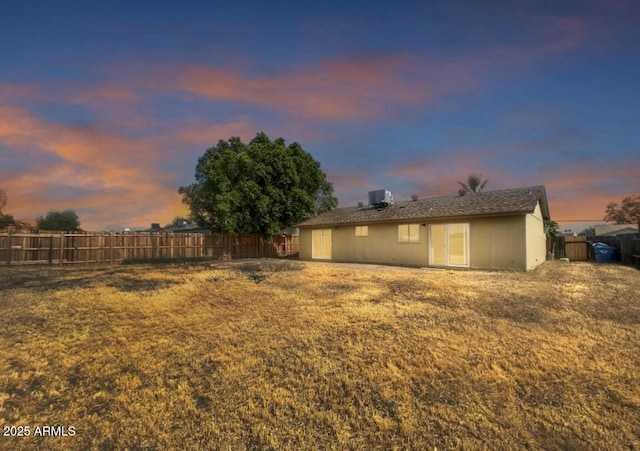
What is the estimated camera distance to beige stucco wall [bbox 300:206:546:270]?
531 inches

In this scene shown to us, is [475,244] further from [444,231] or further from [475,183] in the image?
[475,183]

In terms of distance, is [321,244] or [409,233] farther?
[321,244]

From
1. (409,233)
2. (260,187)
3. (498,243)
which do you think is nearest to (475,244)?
(498,243)

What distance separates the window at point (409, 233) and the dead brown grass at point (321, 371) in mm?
8390

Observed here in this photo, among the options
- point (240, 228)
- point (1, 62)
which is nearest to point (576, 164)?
point (240, 228)

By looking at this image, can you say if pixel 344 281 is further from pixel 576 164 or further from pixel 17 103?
pixel 576 164

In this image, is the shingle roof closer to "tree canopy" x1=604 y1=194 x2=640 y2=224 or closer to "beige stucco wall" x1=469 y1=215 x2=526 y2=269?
"beige stucco wall" x1=469 y1=215 x2=526 y2=269

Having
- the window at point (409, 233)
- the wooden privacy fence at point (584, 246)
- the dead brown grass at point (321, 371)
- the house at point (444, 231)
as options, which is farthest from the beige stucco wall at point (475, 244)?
the dead brown grass at point (321, 371)

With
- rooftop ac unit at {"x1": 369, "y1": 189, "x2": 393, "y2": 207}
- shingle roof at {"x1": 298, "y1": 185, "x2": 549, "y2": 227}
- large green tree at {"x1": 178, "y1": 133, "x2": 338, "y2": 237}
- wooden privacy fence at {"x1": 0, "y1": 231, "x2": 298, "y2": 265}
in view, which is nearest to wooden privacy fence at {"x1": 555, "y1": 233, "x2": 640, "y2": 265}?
shingle roof at {"x1": 298, "y1": 185, "x2": 549, "y2": 227}

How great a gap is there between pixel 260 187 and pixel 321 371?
20179 millimetres

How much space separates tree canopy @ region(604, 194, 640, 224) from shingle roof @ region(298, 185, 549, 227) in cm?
3908

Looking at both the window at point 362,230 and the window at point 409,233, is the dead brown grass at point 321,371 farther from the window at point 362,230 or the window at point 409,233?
the window at point 362,230

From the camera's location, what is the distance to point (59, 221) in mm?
41719

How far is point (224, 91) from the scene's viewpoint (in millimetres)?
12750
